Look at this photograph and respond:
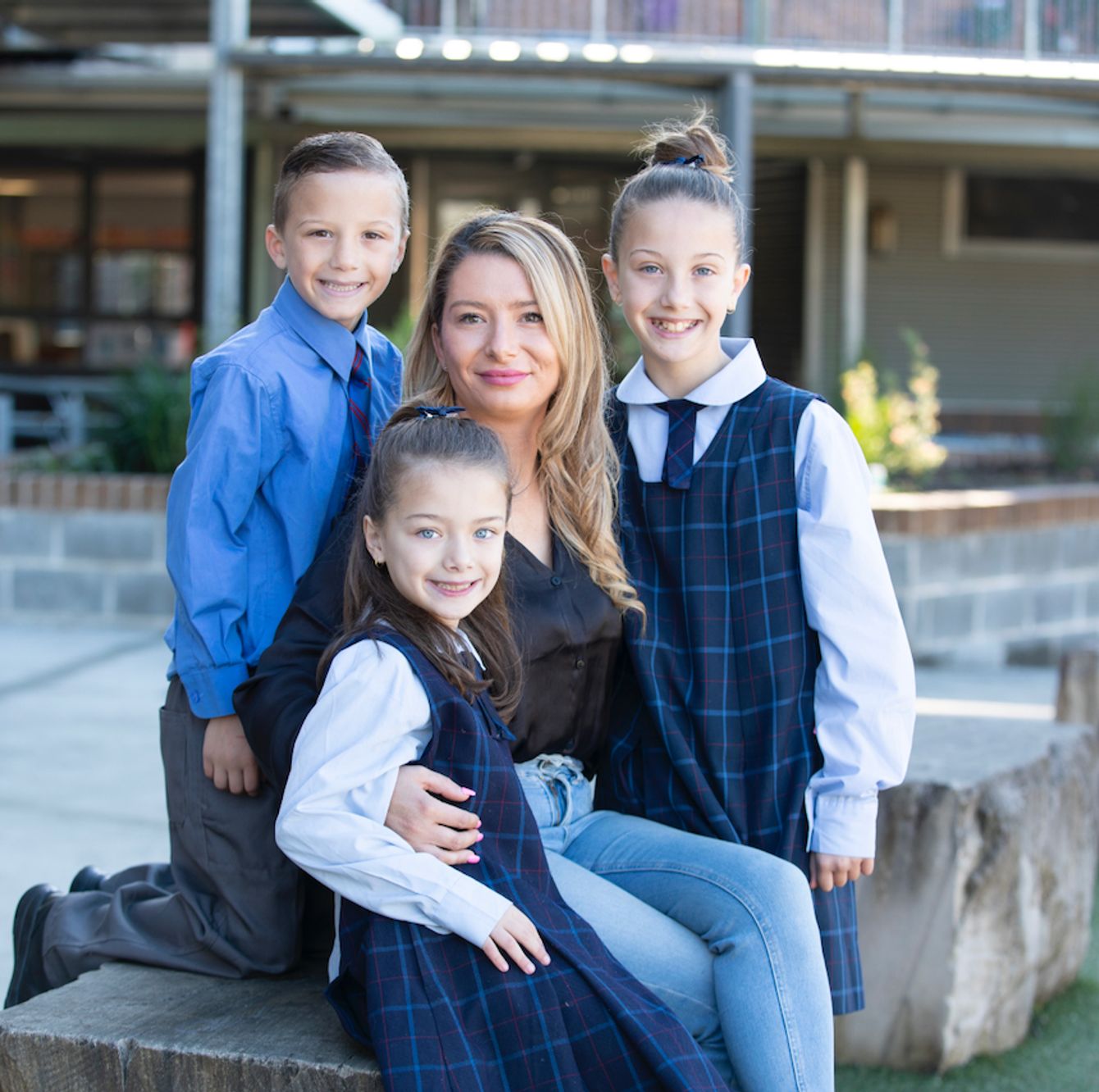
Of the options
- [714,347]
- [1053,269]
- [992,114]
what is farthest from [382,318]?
[714,347]

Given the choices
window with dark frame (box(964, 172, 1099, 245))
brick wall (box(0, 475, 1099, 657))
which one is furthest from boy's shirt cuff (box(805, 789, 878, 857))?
window with dark frame (box(964, 172, 1099, 245))

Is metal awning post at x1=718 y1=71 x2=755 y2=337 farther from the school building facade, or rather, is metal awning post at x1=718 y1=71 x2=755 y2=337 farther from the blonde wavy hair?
the blonde wavy hair

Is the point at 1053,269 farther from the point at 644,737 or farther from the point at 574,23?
the point at 644,737

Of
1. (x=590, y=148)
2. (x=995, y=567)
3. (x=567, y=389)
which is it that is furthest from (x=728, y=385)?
(x=590, y=148)

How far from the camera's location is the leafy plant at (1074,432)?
9.29m

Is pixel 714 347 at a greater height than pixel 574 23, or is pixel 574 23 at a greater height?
pixel 574 23

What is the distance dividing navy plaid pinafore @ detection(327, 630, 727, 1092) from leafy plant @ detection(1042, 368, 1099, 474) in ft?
26.3

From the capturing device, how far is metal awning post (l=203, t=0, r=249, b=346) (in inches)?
322

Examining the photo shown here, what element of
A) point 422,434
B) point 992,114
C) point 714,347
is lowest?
point 422,434

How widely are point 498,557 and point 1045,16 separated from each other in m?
9.89

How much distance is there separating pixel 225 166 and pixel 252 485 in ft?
21.0

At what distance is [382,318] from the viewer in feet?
39.7

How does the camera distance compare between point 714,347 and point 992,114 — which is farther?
point 992,114

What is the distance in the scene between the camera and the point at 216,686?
7.63 ft
